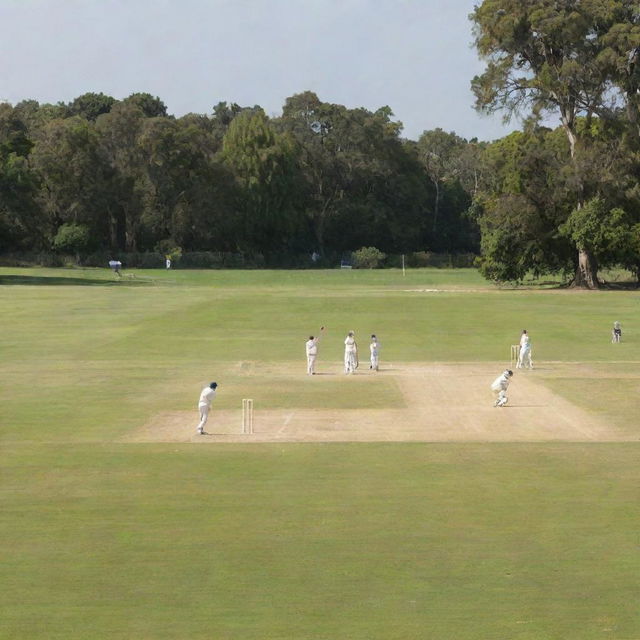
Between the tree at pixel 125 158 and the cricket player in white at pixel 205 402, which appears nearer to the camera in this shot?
the cricket player in white at pixel 205 402

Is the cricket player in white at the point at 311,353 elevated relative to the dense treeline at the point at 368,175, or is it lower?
lower

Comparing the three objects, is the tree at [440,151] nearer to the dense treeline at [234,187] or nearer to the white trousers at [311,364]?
the dense treeline at [234,187]

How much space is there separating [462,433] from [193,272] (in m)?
89.8

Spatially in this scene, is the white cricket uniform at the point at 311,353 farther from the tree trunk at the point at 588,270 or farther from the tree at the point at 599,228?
the tree trunk at the point at 588,270

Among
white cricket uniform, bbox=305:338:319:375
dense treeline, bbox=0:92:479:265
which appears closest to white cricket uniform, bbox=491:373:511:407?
white cricket uniform, bbox=305:338:319:375

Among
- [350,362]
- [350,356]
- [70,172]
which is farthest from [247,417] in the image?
[70,172]

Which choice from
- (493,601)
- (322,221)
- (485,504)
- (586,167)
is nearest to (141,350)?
(485,504)

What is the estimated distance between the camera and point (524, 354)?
132ft

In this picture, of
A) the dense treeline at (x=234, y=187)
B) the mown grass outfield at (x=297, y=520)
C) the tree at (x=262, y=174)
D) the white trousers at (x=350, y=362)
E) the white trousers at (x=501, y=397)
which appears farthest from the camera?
the tree at (x=262, y=174)

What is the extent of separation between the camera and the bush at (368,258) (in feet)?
429

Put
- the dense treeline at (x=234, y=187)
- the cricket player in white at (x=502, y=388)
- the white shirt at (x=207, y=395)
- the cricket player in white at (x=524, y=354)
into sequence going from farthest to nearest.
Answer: the dense treeline at (x=234, y=187), the cricket player in white at (x=524, y=354), the cricket player in white at (x=502, y=388), the white shirt at (x=207, y=395)

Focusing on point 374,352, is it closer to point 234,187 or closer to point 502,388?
point 502,388

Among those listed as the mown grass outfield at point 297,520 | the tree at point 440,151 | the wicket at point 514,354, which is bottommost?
the mown grass outfield at point 297,520

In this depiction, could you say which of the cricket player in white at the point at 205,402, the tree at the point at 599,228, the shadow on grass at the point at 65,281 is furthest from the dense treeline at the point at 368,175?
the cricket player in white at the point at 205,402
